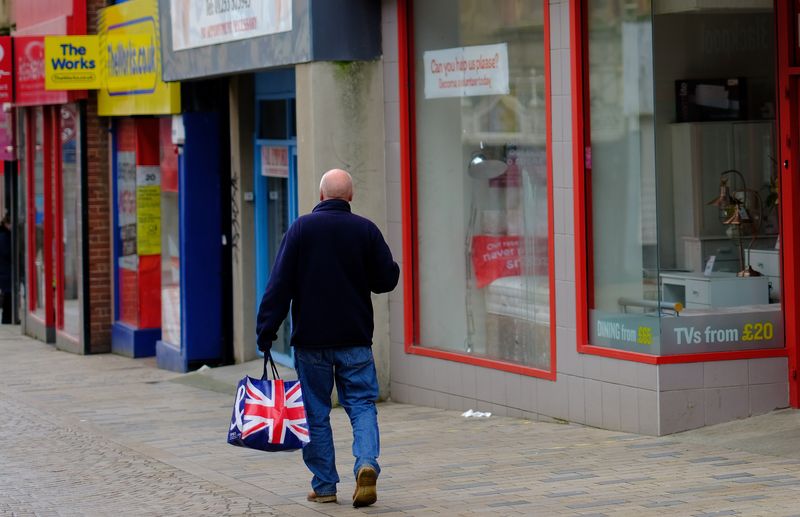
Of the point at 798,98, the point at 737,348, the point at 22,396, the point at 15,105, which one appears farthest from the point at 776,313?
the point at 15,105

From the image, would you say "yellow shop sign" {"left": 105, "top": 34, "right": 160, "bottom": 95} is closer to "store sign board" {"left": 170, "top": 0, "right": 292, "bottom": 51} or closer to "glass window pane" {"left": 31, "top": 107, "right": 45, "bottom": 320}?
"store sign board" {"left": 170, "top": 0, "right": 292, "bottom": 51}

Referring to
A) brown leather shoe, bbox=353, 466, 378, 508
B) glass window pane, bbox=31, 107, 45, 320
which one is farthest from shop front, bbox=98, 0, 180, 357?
brown leather shoe, bbox=353, 466, 378, 508

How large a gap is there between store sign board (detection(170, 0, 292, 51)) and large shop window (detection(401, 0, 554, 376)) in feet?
4.20

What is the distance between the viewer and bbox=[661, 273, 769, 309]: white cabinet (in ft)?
31.4

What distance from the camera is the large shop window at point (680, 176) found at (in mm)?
9523

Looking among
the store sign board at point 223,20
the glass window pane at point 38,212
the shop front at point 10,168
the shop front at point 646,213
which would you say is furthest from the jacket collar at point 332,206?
the shop front at point 10,168

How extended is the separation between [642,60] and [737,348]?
2.03 m

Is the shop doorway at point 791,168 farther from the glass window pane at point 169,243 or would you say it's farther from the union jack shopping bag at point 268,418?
the glass window pane at point 169,243

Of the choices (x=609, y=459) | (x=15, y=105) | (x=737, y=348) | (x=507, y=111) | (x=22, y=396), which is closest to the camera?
(x=609, y=459)

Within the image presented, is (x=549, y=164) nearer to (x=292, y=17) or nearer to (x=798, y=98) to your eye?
(x=798, y=98)

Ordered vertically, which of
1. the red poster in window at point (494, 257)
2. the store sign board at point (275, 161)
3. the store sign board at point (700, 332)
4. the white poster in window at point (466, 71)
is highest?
the white poster in window at point (466, 71)

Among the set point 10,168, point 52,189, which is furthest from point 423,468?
point 10,168

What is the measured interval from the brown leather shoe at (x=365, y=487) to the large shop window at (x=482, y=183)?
3102 mm

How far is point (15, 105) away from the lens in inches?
832
